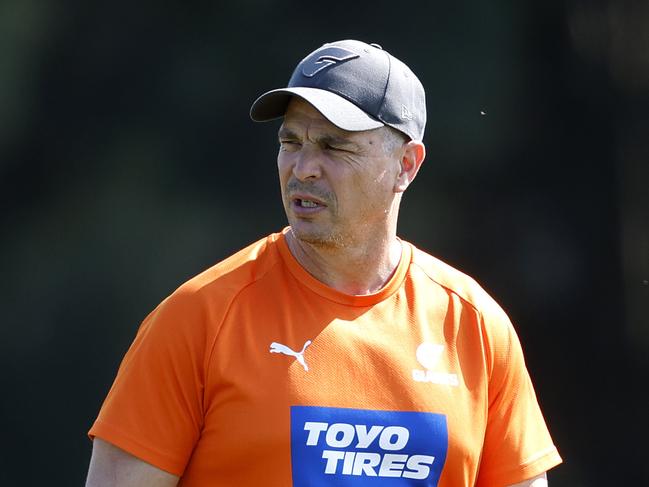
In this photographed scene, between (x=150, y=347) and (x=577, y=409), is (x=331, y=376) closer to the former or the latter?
(x=150, y=347)

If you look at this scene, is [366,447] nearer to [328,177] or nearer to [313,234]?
[313,234]

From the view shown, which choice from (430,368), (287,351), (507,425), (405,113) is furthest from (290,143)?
(507,425)

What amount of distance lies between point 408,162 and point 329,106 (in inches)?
11.9

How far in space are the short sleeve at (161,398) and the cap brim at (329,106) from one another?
0.50 m

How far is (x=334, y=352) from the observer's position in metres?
2.34

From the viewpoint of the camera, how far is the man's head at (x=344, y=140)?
7.84ft

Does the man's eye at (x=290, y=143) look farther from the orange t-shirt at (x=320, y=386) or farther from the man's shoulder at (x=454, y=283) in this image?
the man's shoulder at (x=454, y=283)

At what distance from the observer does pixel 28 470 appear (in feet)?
11.1

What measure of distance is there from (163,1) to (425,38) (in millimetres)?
820

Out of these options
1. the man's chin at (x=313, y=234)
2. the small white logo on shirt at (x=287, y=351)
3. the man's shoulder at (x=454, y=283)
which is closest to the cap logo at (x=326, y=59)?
the man's chin at (x=313, y=234)

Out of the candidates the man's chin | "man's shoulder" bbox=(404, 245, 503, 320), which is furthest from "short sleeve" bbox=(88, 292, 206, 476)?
"man's shoulder" bbox=(404, 245, 503, 320)

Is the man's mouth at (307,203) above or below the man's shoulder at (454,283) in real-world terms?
above

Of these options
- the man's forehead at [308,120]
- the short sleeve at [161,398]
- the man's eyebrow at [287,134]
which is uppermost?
the man's forehead at [308,120]

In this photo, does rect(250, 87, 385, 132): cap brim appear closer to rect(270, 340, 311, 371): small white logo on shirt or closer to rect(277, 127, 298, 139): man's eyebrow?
rect(277, 127, 298, 139): man's eyebrow
